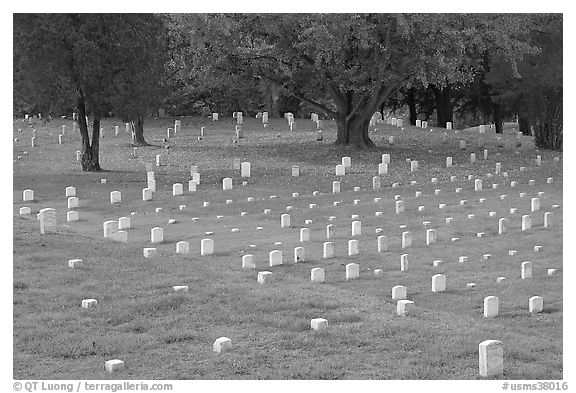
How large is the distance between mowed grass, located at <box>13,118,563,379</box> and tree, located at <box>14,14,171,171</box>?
252 cm

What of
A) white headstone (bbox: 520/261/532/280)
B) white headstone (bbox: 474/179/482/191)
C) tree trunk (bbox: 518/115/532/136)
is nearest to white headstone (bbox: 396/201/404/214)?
white headstone (bbox: 474/179/482/191)

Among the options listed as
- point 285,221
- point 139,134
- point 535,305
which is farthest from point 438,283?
point 139,134

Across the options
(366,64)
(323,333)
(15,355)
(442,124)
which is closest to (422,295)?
(323,333)

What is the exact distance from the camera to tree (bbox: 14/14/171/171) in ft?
93.5

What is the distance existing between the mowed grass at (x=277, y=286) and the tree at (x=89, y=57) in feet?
8.27

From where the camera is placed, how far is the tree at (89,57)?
28.5 metres

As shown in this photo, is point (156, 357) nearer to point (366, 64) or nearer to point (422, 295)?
point (422, 295)

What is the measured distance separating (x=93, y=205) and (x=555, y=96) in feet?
80.4

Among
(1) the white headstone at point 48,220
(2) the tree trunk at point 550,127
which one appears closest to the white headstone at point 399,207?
(1) the white headstone at point 48,220

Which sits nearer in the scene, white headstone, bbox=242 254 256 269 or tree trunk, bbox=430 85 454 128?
white headstone, bbox=242 254 256 269

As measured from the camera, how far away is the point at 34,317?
40.8ft

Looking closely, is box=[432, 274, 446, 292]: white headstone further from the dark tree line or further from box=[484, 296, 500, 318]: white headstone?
the dark tree line

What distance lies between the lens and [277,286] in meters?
14.6

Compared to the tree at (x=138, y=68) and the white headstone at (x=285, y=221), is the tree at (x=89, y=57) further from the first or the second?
the white headstone at (x=285, y=221)
